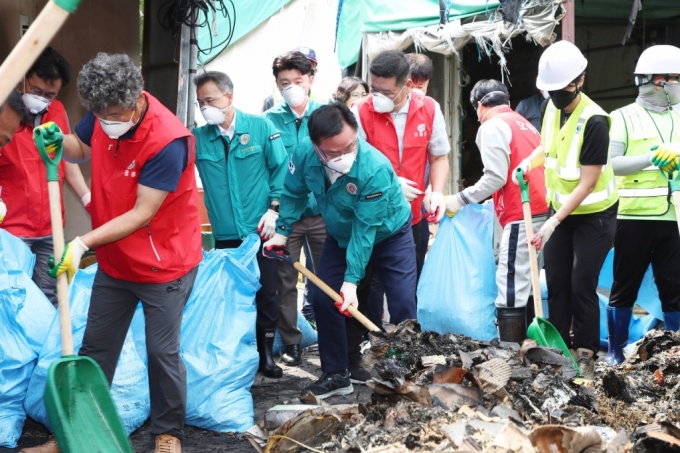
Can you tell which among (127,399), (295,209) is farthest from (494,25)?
(127,399)

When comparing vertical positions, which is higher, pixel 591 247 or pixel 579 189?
pixel 579 189

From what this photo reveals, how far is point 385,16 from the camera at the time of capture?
841 centimetres

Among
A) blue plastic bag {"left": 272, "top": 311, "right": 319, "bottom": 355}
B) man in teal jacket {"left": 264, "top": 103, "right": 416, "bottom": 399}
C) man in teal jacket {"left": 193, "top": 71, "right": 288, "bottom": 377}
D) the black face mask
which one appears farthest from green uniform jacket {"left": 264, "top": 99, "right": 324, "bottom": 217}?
the black face mask

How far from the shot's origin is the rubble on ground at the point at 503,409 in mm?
2791

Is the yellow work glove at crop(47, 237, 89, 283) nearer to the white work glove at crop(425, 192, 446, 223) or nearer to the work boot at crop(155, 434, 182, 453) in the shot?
the work boot at crop(155, 434, 182, 453)

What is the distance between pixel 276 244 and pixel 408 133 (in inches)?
47.1

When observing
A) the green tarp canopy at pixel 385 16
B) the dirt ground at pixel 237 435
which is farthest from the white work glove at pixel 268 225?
the green tarp canopy at pixel 385 16

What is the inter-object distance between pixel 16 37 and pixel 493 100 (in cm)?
330

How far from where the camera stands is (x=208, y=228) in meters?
6.71

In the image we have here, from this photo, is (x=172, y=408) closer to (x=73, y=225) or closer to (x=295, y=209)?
(x=295, y=209)

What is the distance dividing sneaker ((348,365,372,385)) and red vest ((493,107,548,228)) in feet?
4.38

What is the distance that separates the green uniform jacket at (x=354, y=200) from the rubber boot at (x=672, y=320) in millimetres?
1835

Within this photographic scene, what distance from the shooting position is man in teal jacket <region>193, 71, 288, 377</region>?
468 centimetres

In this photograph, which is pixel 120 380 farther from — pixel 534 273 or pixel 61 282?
pixel 534 273
